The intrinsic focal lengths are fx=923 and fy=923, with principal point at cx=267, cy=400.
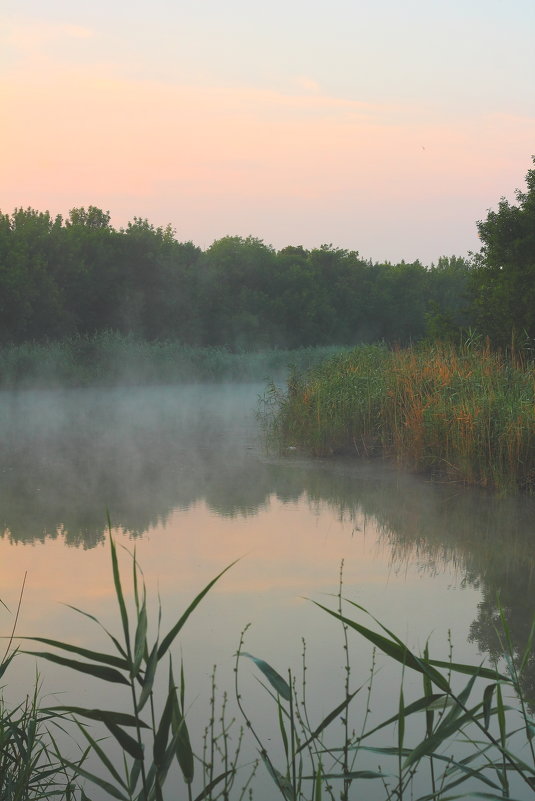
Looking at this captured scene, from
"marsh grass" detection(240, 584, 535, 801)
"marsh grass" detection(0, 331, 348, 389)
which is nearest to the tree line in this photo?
"marsh grass" detection(0, 331, 348, 389)

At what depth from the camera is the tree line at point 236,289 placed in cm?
1459

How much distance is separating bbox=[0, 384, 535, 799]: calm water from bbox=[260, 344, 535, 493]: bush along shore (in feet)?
1.14

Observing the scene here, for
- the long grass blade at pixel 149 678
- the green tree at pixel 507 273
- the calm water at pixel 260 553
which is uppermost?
the green tree at pixel 507 273

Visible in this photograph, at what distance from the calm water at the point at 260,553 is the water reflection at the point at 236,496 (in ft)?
0.09

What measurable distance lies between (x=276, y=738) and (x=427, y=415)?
6424 mm

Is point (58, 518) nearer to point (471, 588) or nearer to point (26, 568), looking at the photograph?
point (26, 568)

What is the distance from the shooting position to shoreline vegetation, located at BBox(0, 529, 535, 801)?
2.04 metres

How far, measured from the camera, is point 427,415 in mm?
9555

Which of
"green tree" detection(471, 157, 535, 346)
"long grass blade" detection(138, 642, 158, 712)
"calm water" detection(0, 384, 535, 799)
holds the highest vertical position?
"green tree" detection(471, 157, 535, 346)

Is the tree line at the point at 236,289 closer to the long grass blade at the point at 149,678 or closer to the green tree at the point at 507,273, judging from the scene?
the green tree at the point at 507,273

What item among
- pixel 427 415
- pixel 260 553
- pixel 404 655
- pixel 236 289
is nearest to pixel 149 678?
pixel 404 655

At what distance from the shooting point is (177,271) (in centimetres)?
3747

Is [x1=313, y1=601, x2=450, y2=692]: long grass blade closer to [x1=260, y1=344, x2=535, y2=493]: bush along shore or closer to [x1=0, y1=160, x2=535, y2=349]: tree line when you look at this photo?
[x1=260, y1=344, x2=535, y2=493]: bush along shore

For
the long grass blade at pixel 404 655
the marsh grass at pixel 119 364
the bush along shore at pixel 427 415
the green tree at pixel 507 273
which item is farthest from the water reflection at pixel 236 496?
the marsh grass at pixel 119 364
